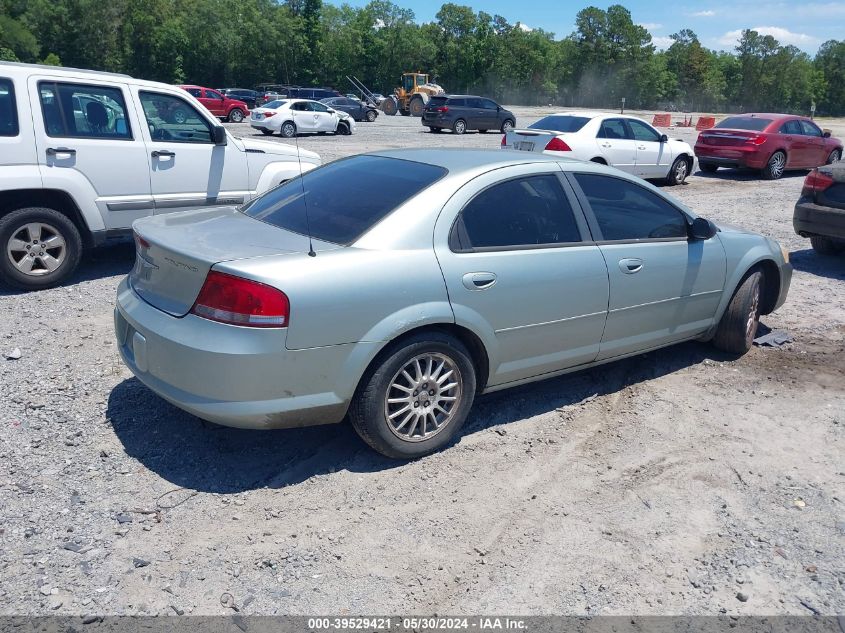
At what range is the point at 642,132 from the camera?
15.0 metres

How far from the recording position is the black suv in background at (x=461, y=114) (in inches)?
1213

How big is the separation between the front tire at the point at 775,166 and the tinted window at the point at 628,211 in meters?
14.0

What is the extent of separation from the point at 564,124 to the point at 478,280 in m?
11.2

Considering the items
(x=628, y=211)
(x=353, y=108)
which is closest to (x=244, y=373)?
(x=628, y=211)

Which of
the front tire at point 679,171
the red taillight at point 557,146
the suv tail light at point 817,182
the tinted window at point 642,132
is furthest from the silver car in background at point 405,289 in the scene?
the front tire at point 679,171

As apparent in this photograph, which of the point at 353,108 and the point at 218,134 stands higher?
the point at 218,134

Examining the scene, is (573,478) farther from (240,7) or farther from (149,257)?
(240,7)

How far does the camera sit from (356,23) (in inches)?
3258

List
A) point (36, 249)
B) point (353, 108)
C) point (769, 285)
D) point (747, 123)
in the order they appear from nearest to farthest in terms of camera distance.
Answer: point (769, 285) → point (36, 249) → point (747, 123) → point (353, 108)

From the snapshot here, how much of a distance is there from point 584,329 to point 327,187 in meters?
1.81

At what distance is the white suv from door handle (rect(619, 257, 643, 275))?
485 cm

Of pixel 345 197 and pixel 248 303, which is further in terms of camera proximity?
pixel 345 197

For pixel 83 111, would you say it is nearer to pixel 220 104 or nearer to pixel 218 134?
pixel 218 134

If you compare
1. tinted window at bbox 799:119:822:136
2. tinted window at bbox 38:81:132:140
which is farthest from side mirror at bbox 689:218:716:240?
tinted window at bbox 799:119:822:136
